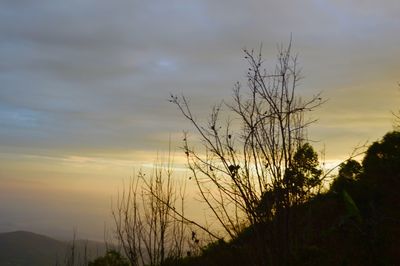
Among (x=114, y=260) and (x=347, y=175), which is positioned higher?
(x=347, y=175)

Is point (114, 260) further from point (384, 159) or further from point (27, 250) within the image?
point (27, 250)

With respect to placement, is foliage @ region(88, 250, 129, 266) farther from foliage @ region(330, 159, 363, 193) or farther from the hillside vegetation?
foliage @ region(330, 159, 363, 193)

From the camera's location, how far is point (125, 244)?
988 centimetres

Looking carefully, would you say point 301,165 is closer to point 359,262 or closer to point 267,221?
point 267,221

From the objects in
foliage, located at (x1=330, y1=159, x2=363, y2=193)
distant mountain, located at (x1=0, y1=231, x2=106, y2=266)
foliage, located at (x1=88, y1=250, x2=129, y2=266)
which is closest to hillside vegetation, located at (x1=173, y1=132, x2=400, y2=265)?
foliage, located at (x1=330, y1=159, x2=363, y2=193)

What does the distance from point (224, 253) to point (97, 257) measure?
16.1 feet

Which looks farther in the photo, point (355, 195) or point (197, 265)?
point (355, 195)

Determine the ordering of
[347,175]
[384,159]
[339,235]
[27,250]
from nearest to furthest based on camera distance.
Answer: [339,235] → [347,175] → [384,159] → [27,250]

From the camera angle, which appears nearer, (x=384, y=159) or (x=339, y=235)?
(x=339, y=235)

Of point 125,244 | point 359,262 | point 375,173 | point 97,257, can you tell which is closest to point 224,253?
point 125,244

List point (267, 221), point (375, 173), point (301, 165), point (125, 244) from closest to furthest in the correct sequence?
point (267, 221) < point (301, 165) < point (125, 244) < point (375, 173)

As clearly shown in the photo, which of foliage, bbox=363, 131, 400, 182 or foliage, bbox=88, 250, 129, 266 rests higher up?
foliage, bbox=363, 131, 400, 182

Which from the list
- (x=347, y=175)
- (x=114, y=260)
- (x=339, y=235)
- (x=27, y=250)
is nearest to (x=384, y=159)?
(x=347, y=175)

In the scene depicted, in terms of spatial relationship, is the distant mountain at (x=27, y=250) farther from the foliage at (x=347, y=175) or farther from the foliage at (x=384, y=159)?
the foliage at (x=347, y=175)
